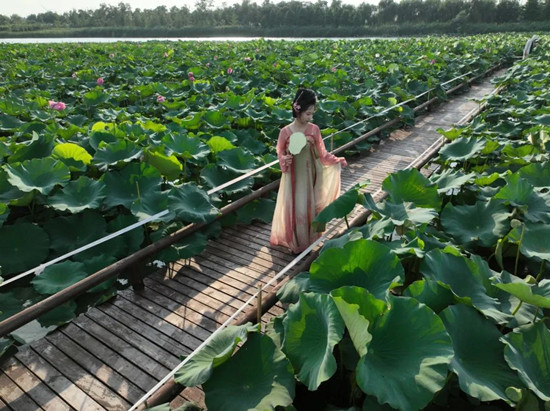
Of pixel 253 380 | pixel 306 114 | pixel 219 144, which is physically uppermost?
pixel 306 114

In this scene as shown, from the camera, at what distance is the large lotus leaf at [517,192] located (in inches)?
83.6

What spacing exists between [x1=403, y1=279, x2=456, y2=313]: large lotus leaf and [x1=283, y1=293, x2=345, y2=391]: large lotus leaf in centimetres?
38

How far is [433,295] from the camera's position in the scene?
1.43 meters

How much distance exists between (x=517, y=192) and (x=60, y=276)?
260 centimetres

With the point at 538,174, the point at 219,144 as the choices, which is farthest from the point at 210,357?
the point at 219,144

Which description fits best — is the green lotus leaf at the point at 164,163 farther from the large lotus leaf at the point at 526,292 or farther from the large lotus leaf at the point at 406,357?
the large lotus leaf at the point at 526,292

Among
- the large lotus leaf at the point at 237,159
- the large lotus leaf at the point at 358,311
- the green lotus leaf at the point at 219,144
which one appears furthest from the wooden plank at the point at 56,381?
the green lotus leaf at the point at 219,144

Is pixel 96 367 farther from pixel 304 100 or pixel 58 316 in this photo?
pixel 304 100

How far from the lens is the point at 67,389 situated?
6.24 feet

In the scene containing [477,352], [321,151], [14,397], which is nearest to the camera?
[477,352]

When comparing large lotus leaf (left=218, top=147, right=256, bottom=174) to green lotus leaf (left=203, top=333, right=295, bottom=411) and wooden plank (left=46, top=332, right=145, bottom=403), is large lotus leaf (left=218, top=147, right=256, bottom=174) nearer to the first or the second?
wooden plank (left=46, top=332, right=145, bottom=403)

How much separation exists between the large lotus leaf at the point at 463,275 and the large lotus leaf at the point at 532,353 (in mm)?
204

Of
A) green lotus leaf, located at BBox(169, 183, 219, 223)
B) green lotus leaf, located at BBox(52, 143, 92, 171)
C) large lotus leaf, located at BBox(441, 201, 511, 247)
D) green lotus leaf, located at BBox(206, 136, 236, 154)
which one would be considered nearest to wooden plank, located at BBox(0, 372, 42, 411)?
green lotus leaf, located at BBox(169, 183, 219, 223)

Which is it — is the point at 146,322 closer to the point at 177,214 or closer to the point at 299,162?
the point at 177,214
